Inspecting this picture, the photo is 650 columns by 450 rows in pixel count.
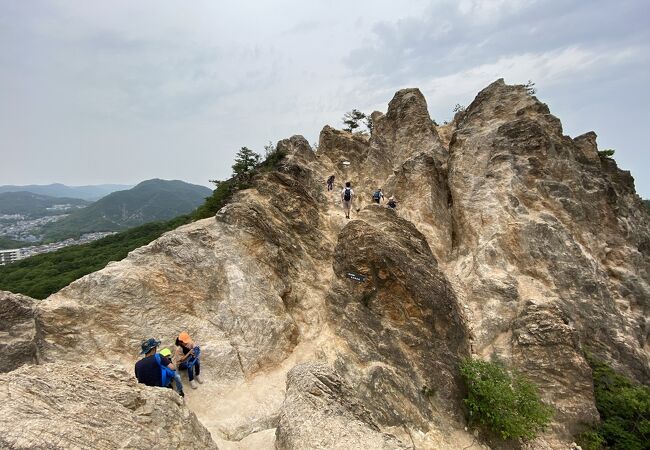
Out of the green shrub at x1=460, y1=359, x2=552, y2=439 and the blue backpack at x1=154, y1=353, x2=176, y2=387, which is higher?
the blue backpack at x1=154, y1=353, x2=176, y2=387

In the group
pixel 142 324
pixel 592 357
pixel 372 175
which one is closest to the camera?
pixel 142 324

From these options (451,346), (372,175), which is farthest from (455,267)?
(372,175)

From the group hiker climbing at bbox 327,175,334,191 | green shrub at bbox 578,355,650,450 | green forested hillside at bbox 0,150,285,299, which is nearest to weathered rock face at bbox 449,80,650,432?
green shrub at bbox 578,355,650,450

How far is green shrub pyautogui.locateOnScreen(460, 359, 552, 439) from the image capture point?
16.6m

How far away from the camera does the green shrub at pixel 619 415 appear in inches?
704

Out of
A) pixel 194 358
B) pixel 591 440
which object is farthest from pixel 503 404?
pixel 194 358

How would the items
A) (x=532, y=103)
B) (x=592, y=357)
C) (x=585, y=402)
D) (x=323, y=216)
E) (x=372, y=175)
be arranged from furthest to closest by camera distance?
(x=372, y=175)
(x=532, y=103)
(x=323, y=216)
(x=592, y=357)
(x=585, y=402)

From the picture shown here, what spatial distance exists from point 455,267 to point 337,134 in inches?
792

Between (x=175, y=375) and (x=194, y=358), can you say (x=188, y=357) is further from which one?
(x=175, y=375)

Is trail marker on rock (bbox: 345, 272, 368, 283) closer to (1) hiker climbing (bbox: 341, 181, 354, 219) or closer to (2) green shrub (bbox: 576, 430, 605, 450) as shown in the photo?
(1) hiker climbing (bbox: 341, 181, 354, 219)

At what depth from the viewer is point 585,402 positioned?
1866cm

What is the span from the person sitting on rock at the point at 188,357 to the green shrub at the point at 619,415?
19797 mm

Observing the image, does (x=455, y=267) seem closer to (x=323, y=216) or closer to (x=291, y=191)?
(x=323, y=216)

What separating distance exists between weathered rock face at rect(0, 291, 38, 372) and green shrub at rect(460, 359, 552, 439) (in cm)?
2073
